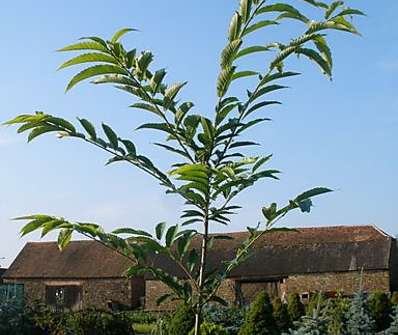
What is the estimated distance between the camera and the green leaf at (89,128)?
10.2ft

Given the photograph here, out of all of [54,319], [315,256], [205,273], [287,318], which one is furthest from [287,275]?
[205,273]

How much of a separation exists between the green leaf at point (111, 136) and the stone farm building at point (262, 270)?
34.0 m

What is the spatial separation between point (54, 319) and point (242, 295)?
25395 mm

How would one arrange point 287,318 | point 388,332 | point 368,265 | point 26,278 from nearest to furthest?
point 388,332 < point 287,318 < point 368,265 < point 26,278

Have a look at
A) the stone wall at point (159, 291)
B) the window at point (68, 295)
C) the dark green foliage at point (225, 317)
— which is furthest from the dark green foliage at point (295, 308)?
the window at point (68, 295)

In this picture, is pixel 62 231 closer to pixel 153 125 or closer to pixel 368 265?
pixel 153 125

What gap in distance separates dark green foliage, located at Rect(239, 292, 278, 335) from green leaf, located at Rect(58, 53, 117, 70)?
53.3 feet

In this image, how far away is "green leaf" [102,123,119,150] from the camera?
3.13m

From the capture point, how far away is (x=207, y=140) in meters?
3.12

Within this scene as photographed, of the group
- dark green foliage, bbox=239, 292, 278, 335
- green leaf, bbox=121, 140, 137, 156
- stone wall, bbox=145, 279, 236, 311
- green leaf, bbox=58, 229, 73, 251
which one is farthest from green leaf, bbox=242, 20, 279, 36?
stone wall, bbox=145, 279, 236, 311

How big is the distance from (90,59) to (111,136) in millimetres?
332

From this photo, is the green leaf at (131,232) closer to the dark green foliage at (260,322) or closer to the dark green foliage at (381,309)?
the dark green foliage at (260,322)

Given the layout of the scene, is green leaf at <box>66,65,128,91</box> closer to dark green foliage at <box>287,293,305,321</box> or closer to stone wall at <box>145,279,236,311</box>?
dark green foliage at <box>287,293,305,321</box>

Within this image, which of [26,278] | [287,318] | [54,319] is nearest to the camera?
[54,319]
